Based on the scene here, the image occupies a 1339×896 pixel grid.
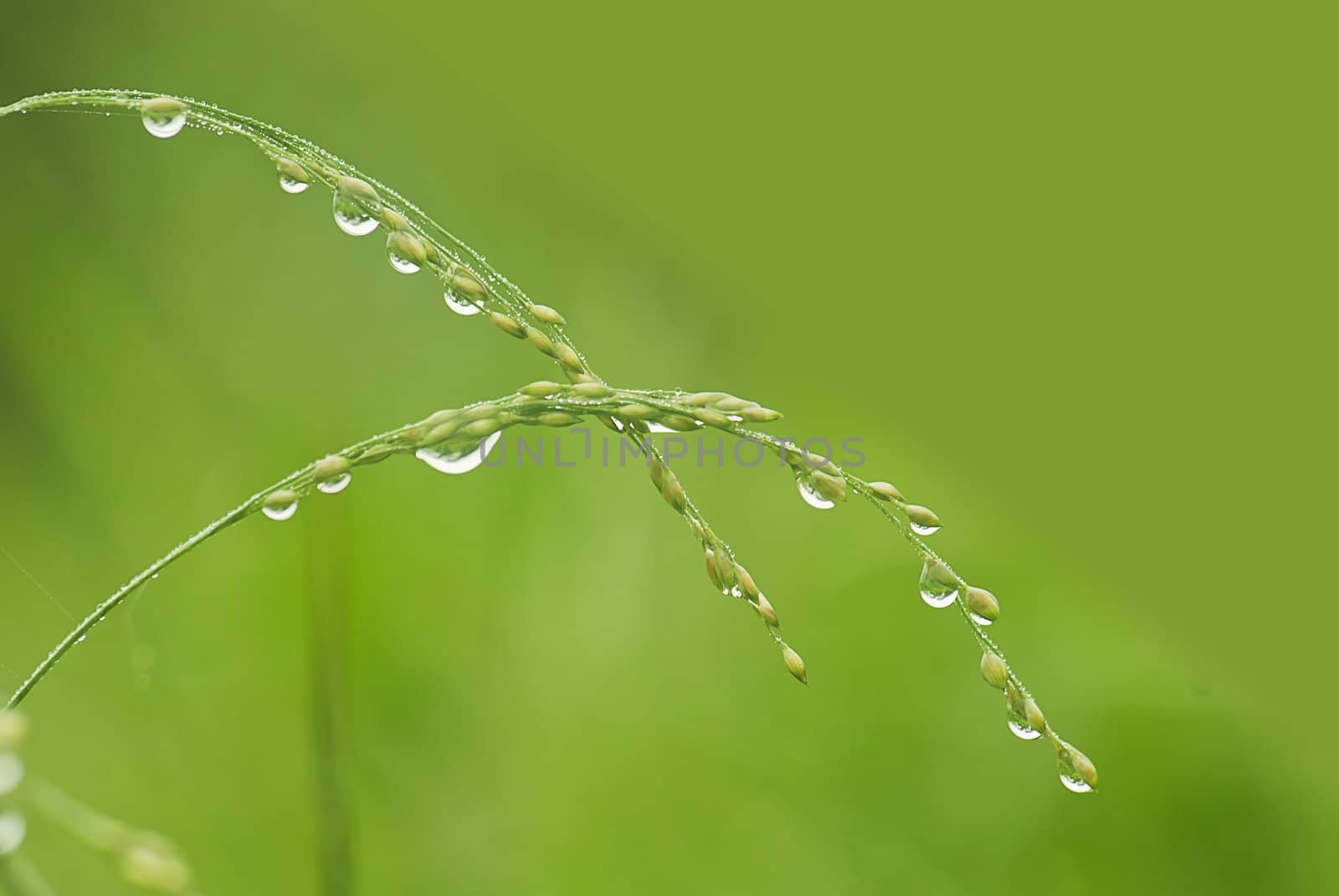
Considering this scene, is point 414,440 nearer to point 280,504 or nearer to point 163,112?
point 280,504

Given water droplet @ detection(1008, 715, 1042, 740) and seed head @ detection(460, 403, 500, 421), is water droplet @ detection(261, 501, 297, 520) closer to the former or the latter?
seed head @ detection(460, 403, 500, 421)

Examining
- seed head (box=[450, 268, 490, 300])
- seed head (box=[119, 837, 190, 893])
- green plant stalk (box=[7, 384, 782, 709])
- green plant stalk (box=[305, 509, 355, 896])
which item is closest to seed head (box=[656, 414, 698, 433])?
green plant stalk (box=[7, 384, 782, 709])

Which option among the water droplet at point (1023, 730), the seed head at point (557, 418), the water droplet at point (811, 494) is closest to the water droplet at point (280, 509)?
the seed head at point (557, 418)

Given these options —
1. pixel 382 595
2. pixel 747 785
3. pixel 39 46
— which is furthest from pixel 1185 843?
pixel 39 46

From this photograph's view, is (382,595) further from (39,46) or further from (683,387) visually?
(39,46)

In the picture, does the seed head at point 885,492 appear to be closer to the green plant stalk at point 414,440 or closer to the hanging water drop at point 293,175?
the green plant stalk at point 414,440

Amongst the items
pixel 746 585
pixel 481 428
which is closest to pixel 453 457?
pixel 481 428
